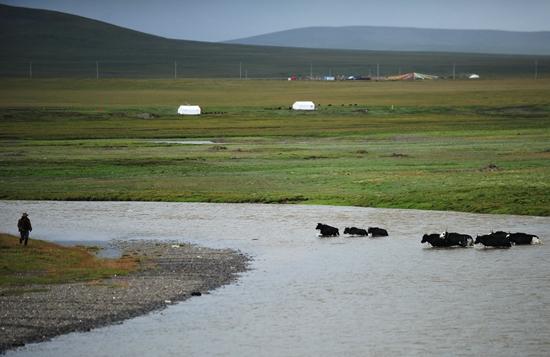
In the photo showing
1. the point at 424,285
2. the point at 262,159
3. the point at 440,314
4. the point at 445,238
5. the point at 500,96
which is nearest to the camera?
the point at 440,314

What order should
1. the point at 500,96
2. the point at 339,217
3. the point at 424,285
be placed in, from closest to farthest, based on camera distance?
1. the point at 424,285
2. the point at 339,217
3. the point at 500,96

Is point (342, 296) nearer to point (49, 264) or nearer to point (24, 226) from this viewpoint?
point (49, 264)

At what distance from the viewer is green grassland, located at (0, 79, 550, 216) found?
3938 centimetres

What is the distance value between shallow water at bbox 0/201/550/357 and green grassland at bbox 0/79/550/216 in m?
5.82

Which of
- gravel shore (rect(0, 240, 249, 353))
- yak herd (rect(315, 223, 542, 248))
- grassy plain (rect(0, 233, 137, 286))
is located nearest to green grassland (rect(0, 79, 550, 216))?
yak herd (rect(315, 223, 542, 248))

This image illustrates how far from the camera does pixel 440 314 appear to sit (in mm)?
20562

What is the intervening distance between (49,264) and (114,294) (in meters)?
3.50

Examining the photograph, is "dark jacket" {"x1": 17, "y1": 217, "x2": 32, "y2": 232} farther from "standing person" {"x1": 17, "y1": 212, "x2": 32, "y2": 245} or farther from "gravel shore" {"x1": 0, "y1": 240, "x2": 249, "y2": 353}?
"gravel shore" {"x1": 0, "y1": 240, "x2": 249, "y2": 353}

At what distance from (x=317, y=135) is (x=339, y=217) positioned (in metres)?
39.8

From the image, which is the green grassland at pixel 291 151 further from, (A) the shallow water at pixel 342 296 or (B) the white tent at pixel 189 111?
(A) the shallow water at pixel 342 296

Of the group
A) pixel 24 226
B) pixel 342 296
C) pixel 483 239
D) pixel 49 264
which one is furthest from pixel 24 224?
pixel 483 239

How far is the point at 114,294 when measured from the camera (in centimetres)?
2188

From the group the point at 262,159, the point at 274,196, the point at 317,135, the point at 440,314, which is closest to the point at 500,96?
the point at 317,135

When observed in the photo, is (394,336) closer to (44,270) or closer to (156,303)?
(156,303)
